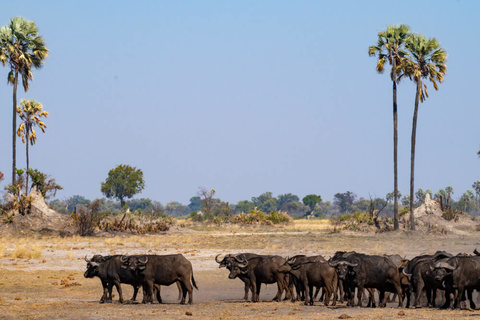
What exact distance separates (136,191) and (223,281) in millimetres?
76504

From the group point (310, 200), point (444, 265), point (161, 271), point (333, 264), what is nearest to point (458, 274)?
point (444, 265)

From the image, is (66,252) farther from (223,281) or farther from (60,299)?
(60,299)

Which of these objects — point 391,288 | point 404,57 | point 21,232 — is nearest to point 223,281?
point 391,288

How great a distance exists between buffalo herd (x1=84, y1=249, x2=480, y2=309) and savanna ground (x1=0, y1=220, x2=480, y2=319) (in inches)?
20.6

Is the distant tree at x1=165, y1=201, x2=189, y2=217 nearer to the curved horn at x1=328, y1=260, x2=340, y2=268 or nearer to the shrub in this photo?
the shrub

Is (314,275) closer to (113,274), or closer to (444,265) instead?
Result: (444,265)

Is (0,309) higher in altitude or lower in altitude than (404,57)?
lower

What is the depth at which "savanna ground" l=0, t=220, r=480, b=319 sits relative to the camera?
1602 centimetres

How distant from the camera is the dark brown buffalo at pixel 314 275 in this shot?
1764 cm

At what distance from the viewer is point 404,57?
49125mm

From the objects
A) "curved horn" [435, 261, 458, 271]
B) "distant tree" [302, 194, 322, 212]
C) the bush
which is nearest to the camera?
"curved horn" [435, 261, 458, 271]

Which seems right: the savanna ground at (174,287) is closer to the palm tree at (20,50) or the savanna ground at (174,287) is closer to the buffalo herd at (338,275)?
the buffalo herd at (338,275)

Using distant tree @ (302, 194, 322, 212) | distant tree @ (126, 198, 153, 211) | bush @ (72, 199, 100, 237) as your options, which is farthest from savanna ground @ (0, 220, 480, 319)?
distant tree @ (126, 198, 153, 211)

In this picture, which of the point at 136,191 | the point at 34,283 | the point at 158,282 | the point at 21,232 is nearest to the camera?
the point at 158,282
